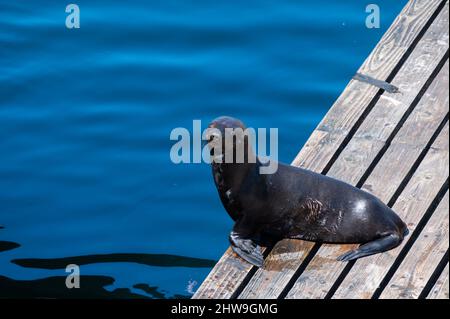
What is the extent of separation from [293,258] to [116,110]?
318 centimetres

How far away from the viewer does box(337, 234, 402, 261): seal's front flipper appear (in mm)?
4918

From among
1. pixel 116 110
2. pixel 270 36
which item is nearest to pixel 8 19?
pixel 116 110

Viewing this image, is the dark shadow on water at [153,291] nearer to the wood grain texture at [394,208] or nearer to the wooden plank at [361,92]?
the wooden plank at [361,92]

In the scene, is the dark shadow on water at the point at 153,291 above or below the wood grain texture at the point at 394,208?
below

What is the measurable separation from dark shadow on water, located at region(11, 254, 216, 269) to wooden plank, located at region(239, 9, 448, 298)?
1537mm

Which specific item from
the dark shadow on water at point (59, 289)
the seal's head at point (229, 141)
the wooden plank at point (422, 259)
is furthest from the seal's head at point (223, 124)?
the dark shadow on water at point (59, 289)

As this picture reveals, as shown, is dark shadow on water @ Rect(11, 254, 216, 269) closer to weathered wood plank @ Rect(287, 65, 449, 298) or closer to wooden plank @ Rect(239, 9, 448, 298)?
wooden plank @ Rect(239, 9, 448, 298)

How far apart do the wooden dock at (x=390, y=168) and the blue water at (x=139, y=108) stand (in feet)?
4.71

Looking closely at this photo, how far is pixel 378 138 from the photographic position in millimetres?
5645

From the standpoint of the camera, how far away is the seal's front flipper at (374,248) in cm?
492

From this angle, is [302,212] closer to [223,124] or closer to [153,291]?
[223,124]

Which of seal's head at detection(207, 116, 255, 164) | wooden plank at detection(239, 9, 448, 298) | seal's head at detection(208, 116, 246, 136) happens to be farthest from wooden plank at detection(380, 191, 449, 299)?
seal's head at detection(208, 116, 246, 136)
